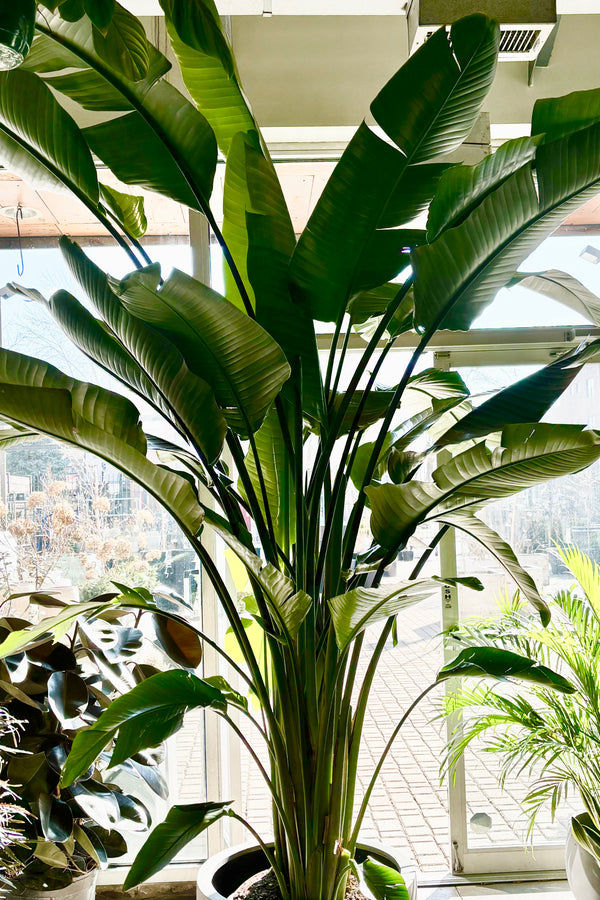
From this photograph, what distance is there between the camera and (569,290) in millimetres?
1602

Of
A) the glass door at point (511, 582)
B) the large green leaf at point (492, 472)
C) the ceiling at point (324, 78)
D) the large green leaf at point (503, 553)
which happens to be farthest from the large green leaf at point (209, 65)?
the glass door at point (511, 582)

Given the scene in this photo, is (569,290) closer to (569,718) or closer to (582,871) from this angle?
(569,718)

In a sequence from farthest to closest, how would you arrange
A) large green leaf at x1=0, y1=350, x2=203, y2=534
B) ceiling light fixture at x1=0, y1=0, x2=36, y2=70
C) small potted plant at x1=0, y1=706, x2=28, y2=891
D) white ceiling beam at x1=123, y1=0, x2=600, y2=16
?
white ceiling beam at x1=123, y1=0, x2=600, y2=16 < small potted plant at x1=0, y1=706, x2=28, y2=891 < large green leaf at x1=0, y1=350, x2=203, y2=534 < ceiling light fixture at x1=0, y1=0, x2=36, y2=70

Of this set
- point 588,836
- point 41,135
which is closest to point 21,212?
point 41,135

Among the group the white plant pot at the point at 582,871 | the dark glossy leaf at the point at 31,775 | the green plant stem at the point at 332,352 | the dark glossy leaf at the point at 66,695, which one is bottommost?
the white plant pot at the point at 582,871

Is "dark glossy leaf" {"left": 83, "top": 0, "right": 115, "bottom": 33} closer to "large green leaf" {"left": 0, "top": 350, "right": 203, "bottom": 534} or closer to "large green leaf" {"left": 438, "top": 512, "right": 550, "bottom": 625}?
"large green leaf" {"left": 0, "top": 350, "right": 203, "bottom": 534}

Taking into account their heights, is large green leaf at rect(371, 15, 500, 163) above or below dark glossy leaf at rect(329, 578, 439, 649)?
above

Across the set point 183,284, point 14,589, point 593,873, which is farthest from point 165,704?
point 593,873

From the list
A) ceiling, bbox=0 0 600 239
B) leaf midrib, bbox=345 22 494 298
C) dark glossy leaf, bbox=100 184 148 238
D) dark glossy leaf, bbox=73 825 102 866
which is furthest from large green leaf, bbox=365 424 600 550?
ceiling, bbox=0 0 600 239

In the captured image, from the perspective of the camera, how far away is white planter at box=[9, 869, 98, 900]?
199 cm

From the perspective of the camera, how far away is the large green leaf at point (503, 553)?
→ 147 cm

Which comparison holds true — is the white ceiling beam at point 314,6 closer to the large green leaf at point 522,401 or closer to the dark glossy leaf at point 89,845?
the large green leaf at point 522,401

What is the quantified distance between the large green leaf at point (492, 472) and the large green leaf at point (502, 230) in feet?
0.88

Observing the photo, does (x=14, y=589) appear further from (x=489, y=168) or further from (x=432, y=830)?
(x=489, y=168)
